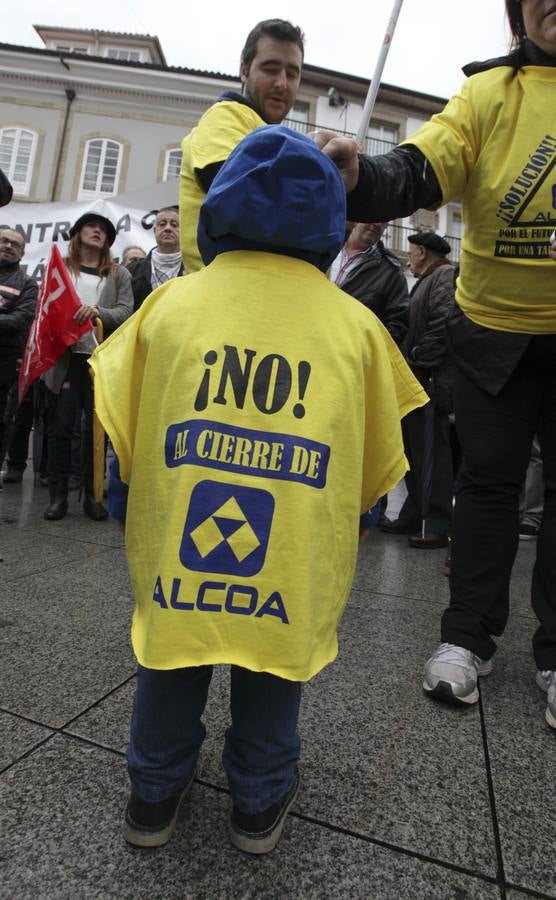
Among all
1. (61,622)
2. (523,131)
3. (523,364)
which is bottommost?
(61,622)

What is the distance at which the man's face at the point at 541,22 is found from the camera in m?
1.46

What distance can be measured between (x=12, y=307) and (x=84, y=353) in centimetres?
111

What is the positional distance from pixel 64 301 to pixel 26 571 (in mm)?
1724

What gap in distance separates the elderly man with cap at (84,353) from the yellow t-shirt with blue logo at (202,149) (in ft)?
7.06

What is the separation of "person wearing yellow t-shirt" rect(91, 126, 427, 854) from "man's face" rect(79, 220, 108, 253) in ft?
9.80

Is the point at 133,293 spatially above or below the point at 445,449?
above

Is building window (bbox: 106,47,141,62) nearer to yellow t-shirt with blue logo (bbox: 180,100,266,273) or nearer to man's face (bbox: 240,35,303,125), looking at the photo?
man's face (bbox: 240,35,303,125)

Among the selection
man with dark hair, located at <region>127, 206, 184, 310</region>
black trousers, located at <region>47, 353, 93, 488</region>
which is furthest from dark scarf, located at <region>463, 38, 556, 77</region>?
black trousers, located at <region>47, 353, 93, 488</region>

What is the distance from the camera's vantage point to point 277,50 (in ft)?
5.65

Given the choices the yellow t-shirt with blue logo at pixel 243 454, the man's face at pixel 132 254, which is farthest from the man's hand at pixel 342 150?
the man's face at pixel 132 254

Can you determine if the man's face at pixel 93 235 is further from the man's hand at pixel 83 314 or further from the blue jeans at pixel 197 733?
the blue jeans at pixel 197 733

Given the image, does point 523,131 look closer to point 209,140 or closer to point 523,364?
point 523,364

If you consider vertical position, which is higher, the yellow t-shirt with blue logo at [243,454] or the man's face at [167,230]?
the man's face at [167,230]

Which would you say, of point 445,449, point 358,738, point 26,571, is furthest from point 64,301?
point 358,738
